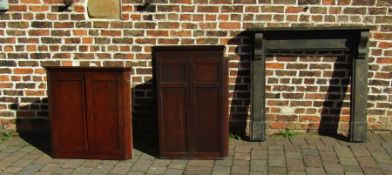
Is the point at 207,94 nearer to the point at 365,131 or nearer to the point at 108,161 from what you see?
the point at 108,161

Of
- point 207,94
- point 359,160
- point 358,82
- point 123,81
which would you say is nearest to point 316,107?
point 358,82

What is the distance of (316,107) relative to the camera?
19.6ft

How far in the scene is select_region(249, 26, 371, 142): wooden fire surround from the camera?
5594mm

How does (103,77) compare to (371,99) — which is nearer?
(103,77)

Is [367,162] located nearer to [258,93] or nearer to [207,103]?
[258,93]

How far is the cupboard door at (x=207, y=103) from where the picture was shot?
4988 millimetres

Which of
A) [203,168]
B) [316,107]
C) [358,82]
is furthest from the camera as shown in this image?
[316,107]

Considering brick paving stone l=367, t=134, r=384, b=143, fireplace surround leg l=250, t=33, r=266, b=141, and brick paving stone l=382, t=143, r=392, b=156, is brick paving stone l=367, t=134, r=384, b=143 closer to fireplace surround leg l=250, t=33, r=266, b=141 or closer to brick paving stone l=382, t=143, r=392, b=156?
brick paving stone l=382, t=143, r=392, b=156

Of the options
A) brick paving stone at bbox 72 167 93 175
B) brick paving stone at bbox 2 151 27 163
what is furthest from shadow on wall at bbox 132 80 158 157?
brick paving stone at bbox 2 151 27 163

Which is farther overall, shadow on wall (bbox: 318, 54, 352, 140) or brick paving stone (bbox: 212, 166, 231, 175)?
shadow on wall (bbox: 318, 54, 352, 140)

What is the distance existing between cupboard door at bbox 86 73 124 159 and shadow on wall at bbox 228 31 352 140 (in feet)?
5.56

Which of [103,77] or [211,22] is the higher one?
[211,22]

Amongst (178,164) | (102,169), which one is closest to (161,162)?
(178,164)

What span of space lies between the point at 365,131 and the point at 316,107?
70 cm
